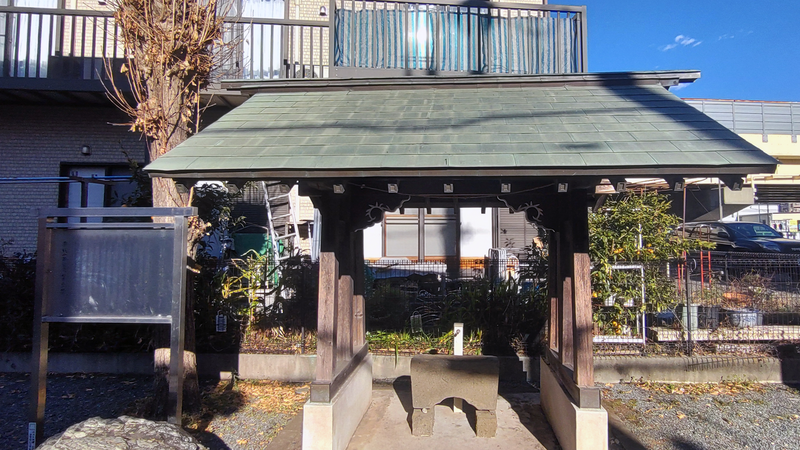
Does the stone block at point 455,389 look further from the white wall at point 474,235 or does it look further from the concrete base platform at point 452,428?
the white wall at point 474,235

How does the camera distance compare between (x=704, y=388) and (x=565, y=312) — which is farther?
(x=704, y=388)

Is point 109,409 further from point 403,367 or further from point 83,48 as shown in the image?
point 83,48

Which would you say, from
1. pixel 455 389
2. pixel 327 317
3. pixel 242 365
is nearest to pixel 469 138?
pixel 327 317

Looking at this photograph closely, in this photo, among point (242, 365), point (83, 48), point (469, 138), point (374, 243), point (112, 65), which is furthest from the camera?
point (374, 243)

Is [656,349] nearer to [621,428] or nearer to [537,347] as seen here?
[537,347]

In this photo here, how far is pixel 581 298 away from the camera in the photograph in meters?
4.49

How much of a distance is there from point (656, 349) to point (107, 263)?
728cm

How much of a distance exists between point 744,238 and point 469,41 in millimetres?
11828

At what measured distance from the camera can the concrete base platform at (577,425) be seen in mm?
4250

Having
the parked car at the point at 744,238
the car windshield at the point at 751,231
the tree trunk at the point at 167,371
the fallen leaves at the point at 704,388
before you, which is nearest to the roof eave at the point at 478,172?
the tree trunk at the point at 167,371

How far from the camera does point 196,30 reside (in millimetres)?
5492

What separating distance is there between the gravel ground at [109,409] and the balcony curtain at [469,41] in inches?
216

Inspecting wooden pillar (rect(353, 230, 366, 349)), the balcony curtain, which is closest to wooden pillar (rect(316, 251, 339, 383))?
wooden pillar (rect(353, 230, 366, 349))

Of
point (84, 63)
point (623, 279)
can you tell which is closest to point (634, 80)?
point (623, 279)
